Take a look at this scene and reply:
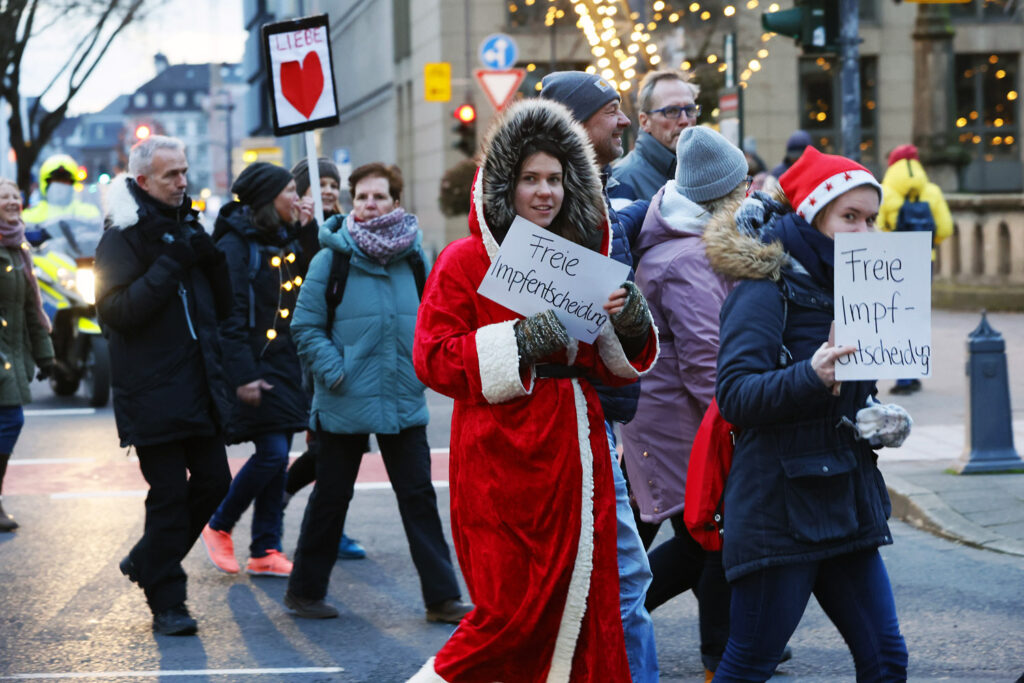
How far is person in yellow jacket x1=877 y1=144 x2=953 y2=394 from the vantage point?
12625 mm

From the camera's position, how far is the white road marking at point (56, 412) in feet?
44.3

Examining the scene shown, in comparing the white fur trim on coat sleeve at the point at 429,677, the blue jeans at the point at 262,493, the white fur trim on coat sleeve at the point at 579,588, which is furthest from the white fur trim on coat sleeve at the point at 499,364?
the blue jeans at the point at 262,493

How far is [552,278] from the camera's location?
376 centimetres

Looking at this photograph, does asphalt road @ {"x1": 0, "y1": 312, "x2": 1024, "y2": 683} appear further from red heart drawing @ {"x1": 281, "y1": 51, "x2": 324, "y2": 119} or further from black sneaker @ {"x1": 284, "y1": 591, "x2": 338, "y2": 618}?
red heart drawing @ {"x1": 281, "y1": 51, "x2": 324, "y2": 119}

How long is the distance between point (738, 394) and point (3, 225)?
572 centimetres

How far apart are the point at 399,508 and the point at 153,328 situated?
3.98 ft

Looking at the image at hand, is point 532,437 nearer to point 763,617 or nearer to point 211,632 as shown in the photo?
point 763,617

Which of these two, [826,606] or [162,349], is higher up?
[162,349]

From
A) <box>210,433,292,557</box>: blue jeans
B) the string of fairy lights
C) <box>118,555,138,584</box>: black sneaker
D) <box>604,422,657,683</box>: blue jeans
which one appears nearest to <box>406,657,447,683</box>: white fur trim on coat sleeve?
<box>604,422,657,683</box>: blue jeans

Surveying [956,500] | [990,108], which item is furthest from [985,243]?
[990,108]

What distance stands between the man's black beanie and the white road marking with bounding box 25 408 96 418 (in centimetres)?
713

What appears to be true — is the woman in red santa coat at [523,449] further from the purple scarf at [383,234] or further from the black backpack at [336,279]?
the black backpack at [336,279]

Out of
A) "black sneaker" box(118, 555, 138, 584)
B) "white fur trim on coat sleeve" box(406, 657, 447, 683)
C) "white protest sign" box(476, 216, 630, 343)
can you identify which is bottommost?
"black sneaker" box(118, 555, 138, 584)

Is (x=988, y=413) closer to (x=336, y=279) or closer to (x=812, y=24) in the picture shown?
(x=336, y=279)
